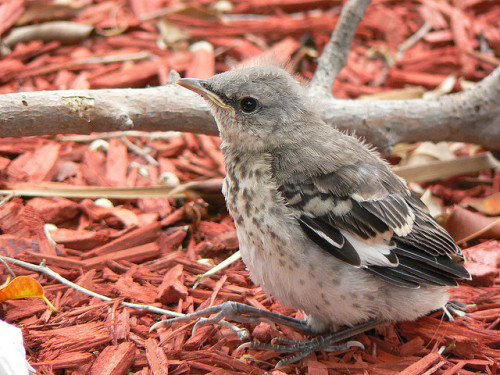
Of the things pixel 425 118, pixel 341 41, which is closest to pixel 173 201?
pixel 341 41

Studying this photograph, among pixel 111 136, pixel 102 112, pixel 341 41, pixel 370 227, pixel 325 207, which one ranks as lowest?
pixel 111 136

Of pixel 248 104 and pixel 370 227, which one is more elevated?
pixel 248 104

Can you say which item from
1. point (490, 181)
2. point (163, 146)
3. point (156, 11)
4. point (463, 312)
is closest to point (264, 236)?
point (463, 312)

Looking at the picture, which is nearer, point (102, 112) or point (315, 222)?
point (315, 222)

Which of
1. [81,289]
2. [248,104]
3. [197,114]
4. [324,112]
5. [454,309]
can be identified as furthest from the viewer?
[324,112]

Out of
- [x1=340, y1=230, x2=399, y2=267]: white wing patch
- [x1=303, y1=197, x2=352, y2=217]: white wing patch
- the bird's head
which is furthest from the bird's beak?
[x1=340, y1=230, x2=399, y2=267]: white wing patch

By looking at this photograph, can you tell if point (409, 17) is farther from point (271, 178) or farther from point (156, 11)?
point (271, 178)

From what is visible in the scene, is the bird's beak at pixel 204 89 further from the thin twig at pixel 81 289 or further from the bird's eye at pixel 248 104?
the thin twig at pixel 81 289

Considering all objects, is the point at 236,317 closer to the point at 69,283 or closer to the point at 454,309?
the point at 69,283

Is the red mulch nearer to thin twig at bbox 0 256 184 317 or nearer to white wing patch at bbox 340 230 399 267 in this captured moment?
thin twig at bbox 0 256 184 317
